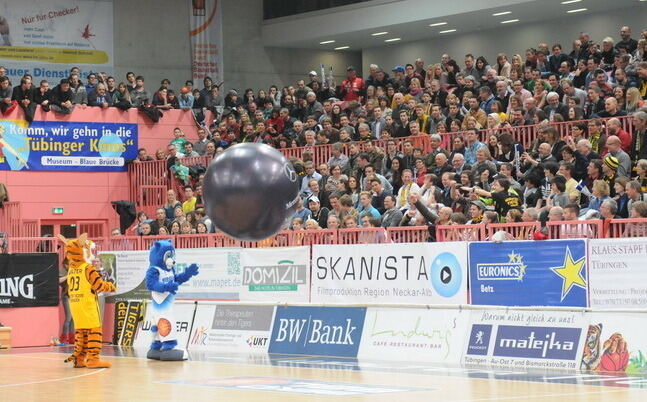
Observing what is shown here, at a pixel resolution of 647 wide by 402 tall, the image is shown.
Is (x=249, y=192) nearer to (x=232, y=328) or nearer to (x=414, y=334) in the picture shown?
(x=414, y=334)

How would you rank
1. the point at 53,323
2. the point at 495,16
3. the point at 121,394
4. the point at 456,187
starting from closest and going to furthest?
the point at 121,394
the point at 456,187
the point at 53,323
the point at 495,16

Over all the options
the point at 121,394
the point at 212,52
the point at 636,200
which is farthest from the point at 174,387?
the point at 212,52

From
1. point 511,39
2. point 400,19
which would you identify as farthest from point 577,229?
point 511,39

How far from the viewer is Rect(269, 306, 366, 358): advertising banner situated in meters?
20.9

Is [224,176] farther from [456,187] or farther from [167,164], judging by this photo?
[167,164]

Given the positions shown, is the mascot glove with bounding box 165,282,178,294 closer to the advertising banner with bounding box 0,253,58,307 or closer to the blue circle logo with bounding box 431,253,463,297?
the blue circle logo with bounding box 431,253,463,297

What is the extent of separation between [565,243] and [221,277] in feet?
27.6

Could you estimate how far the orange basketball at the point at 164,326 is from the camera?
21.4m

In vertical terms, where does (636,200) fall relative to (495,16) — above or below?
below

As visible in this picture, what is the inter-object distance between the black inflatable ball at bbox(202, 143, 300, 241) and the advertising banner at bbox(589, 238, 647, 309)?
6197 millimetres

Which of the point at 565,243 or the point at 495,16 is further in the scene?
the point at 495,16

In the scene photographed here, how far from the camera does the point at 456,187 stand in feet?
71.6

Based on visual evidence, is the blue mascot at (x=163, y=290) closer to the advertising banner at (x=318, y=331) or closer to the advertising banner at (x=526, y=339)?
the advertising banner at (x=318, y=331)

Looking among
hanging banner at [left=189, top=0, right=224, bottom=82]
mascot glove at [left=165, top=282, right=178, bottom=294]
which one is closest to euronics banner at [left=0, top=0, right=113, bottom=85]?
hanging banner at [left=189, top=0, right=224, bottom=82]
